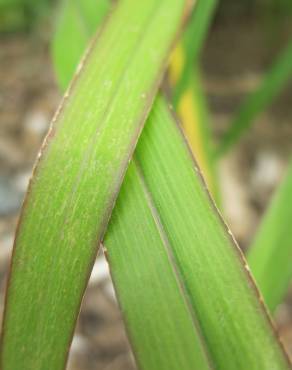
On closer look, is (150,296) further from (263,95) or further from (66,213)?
(263,95)

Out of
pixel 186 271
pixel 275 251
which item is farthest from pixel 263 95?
pixel 186 271

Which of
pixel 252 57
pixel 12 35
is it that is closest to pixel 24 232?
pixel 252 57

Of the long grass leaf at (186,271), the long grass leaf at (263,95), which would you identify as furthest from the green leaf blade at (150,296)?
the long grass leaf at (263,95)

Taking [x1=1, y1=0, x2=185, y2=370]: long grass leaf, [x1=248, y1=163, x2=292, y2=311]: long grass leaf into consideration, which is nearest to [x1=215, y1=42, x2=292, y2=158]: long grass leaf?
[x1=248, y1=163, x2=292, y2=311]: long grass leaf

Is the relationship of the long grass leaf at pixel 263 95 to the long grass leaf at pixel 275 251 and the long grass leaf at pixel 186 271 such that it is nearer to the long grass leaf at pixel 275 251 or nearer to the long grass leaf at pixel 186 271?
the long grass leaf at pixel 275 251

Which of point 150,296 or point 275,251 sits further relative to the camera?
point 275,251

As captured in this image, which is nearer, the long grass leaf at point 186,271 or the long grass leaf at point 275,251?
the long grass leaf at point 186,271

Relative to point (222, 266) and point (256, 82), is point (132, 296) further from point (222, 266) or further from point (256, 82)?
point (256, 82)
